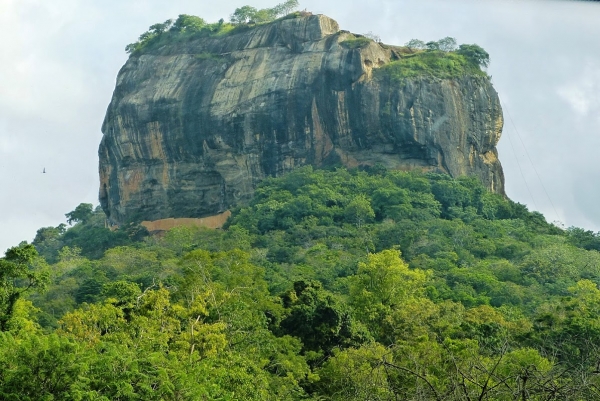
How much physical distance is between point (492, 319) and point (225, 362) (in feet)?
39.4

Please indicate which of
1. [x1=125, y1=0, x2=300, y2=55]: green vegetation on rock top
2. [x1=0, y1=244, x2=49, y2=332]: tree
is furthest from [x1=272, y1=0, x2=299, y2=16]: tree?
[x1=0, y1=244, x2=49, y2=332]: tree

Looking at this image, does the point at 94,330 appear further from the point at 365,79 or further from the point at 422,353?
the point at 365,79

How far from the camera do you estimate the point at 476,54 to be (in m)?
71.6

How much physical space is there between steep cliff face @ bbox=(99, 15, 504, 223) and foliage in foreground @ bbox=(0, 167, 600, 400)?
245 centimetres

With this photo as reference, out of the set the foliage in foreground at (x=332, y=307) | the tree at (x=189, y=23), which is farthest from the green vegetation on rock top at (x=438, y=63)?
the tree at (x=189, y=23)

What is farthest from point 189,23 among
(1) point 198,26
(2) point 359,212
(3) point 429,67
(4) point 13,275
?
(4) point 13,275

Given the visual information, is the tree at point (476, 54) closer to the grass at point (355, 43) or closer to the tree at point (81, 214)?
the grass at point (355, 43)

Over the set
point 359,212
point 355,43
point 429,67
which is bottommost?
point 359,212

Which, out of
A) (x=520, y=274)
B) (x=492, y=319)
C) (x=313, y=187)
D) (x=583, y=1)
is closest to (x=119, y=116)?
(x=313, y=187)

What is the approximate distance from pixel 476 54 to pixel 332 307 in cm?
3963

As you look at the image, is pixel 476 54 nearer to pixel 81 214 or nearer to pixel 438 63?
pixel 438 63

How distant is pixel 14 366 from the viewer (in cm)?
2069

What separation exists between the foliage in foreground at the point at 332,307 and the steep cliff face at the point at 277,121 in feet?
8.03

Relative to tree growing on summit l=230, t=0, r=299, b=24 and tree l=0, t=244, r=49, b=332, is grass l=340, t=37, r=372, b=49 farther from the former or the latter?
tree l=0, t=244, r=49, b=332
